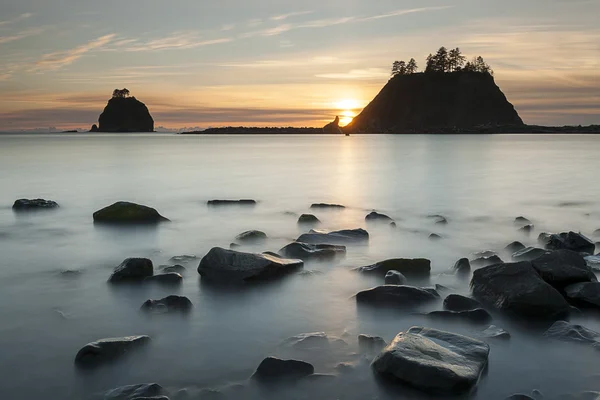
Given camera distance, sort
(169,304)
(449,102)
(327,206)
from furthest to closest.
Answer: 1. (449,102)
2. (327,206)
3. (169,304)

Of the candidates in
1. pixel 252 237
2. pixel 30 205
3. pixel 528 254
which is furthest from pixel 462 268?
pixel 30 205

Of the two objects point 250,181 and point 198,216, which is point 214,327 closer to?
point 198,216

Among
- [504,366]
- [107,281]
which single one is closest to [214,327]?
[107,281]

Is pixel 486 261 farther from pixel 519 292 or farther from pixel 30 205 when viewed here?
pixel 30 205

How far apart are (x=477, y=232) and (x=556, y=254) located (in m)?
4.57

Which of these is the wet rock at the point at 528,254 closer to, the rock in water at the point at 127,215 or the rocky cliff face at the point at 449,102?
the rock in water at the point at 127,215

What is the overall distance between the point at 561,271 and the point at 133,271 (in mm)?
5835

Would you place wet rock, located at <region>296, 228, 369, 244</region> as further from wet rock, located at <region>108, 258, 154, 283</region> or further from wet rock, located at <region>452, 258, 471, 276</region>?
wet rock, located at <region>108, 258, 154, 283</region>

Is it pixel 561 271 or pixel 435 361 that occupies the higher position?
pixel 561 271

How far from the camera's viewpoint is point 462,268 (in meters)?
8.07

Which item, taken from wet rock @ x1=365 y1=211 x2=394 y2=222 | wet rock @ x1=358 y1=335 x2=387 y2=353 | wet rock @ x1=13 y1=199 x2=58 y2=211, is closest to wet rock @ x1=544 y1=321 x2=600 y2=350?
wet rock @ x1=358 y1=335 x2=387 y2=353

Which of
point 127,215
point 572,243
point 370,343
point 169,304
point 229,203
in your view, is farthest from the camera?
point 229,203

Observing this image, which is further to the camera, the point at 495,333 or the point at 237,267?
the point at 237,267

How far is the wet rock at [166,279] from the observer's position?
738 cm
